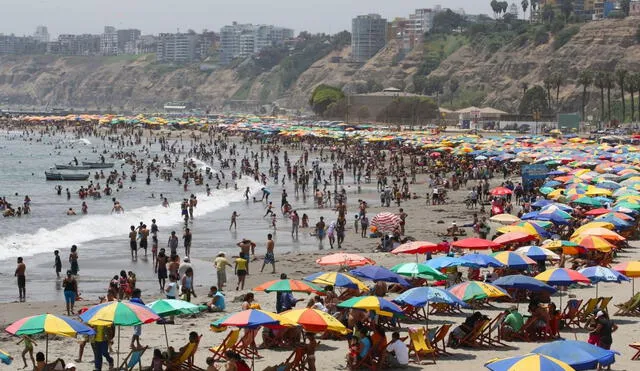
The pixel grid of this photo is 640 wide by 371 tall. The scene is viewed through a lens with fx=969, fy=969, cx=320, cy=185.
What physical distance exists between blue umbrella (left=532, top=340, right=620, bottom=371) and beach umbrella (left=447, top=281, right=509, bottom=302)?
160 inches

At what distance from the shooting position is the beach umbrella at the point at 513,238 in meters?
20.2

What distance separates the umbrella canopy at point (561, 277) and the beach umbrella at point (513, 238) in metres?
4.11

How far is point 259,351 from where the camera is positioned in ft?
45.9

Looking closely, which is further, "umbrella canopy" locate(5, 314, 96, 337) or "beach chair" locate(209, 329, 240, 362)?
"beach chair" locate(209, 329, 240, 362)

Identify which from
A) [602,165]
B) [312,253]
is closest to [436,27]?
[602,165]

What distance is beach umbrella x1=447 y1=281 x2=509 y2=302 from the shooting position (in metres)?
14.9

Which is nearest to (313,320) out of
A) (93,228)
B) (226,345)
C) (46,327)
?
(226,345)

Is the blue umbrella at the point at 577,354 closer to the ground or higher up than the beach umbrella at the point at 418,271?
higher up

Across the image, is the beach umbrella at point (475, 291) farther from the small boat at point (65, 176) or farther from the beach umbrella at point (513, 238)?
the small boat at point (65, 176)

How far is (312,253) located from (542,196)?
12.6m

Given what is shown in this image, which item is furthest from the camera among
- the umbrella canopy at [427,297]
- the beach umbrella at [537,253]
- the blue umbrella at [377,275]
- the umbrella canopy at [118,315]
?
the beach umbrella at [537,253]

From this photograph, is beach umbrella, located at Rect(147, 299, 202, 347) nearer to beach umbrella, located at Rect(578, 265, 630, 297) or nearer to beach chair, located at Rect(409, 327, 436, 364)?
beach chair, located at Rect(409, 327, 436, 364)

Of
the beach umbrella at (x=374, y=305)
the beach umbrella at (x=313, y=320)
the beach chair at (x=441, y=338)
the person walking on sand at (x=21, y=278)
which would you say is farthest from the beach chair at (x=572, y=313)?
the person walking on sand at (x=21, y=278)

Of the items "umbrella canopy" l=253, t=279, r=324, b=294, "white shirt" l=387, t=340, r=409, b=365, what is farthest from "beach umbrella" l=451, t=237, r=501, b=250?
"white shirt" l=387, t=340, r=409, b=365
